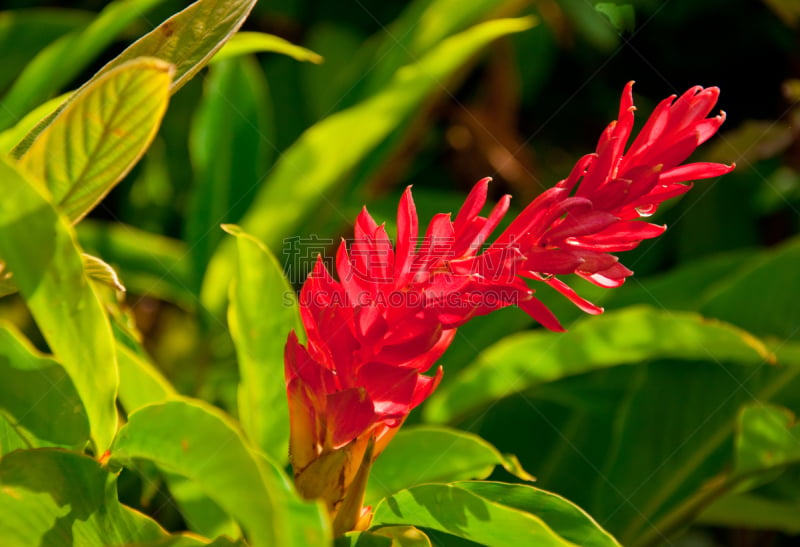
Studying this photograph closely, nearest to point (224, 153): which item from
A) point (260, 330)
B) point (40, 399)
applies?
point (260, 330)

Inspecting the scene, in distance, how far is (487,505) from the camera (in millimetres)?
537

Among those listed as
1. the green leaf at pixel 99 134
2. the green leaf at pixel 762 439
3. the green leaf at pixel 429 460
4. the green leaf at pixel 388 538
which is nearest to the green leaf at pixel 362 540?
the green leaf at pixel 388 538

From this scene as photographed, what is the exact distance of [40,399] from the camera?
577 mm

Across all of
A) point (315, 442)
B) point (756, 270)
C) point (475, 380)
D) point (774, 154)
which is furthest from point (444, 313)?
point (774, 154)

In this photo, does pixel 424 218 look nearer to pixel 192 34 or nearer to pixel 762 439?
pixel 762 439

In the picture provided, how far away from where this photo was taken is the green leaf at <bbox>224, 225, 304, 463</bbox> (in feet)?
2.33

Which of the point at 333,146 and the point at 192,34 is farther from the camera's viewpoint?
the point at 333,146

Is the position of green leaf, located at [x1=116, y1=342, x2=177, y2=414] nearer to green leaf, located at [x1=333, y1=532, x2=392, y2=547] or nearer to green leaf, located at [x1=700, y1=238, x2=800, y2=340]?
green leaf, located at [x1=333, y1=532, x2=392, y2=547]

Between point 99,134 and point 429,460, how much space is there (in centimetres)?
40

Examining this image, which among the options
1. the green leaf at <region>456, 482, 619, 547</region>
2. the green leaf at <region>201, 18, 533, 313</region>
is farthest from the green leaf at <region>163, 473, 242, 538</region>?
the green leaf at <region>201, 18, 533, 313</region>

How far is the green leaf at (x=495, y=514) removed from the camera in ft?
1.74

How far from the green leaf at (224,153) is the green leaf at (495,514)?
2.35 ft

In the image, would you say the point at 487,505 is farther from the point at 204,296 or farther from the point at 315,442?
the point at 204,296

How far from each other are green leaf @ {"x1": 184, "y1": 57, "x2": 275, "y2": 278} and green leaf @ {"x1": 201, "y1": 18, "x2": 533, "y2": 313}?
0.08 meters
